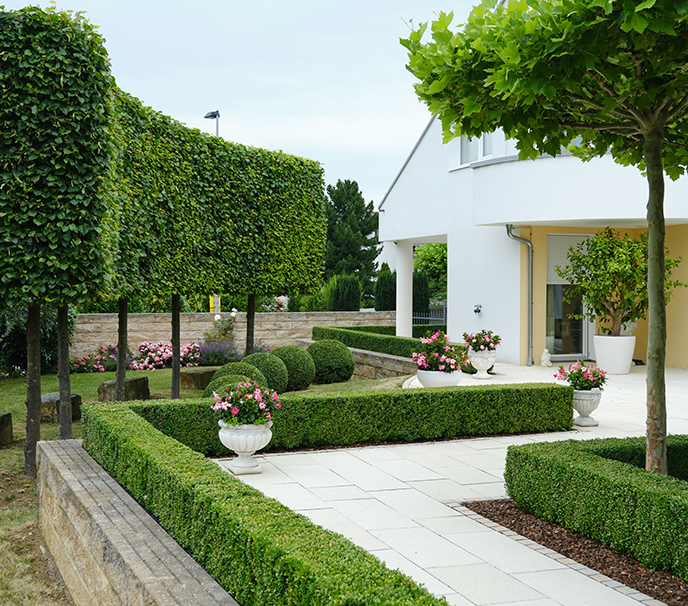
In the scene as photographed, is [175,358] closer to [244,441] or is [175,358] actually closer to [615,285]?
[244,441]

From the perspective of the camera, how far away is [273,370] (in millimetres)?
12344

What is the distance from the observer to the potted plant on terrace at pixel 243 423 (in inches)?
278

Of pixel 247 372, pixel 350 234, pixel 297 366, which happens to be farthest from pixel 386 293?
pixel 350 234

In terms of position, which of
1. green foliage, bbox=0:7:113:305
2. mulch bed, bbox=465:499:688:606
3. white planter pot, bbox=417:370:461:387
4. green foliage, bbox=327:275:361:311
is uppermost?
green foliage, bbox=0:7:113:305

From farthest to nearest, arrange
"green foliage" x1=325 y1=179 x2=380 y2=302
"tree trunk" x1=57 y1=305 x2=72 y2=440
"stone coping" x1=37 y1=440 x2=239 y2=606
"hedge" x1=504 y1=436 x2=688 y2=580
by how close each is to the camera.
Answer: "green foliage" x1=325 y1=179 x2=380 y2=302, "tree trunk" x1=57 y1=305 x2=72 y2=440, "hedge" x1=504 y1=436 x2=688 y2=580, "stone coping" x1=37 y1=440 x2=239 y2=606

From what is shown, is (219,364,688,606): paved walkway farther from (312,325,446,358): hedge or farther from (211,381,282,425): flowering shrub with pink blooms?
(312,325,446,358): hedge

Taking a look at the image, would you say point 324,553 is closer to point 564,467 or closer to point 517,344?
point 564,467

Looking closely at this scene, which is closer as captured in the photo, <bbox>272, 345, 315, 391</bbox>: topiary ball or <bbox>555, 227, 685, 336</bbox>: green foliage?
<bbox>272, 345, 315, 391</bbox>: topiary ball

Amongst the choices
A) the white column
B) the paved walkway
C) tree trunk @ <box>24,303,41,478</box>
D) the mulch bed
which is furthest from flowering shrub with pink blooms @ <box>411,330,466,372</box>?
the white column

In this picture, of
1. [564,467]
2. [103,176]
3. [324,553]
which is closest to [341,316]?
[103,176]

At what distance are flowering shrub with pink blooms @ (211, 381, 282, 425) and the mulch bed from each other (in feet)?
7.91

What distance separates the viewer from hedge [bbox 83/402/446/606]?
287 cm

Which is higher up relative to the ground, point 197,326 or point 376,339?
point 197,326

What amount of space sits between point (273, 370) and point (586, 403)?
5.57m
